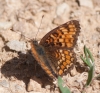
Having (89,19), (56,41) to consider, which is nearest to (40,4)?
(89,19)

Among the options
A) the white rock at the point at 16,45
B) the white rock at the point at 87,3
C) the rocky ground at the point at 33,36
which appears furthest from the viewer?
the white rock at the point at 87,3

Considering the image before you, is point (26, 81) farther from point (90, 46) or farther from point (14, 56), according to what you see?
point (90, 46)

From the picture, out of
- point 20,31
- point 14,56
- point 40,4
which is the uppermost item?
point 40,4

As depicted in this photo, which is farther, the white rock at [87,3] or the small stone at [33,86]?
the white rock at [87,3]

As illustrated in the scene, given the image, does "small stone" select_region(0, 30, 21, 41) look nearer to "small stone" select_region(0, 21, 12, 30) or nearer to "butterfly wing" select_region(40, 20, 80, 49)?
"small stone" select_region(0, 21, 12, 30)

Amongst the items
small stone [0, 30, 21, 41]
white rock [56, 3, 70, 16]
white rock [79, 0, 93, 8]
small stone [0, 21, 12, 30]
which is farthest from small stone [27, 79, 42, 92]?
white rock [79, 0, 93, 8]

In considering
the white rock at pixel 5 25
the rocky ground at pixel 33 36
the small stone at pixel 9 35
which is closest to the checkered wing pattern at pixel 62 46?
the rocky ground at pixel 33 36

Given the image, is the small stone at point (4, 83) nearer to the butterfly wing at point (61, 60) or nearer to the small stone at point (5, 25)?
the butterfly wing at point (61, 60)
